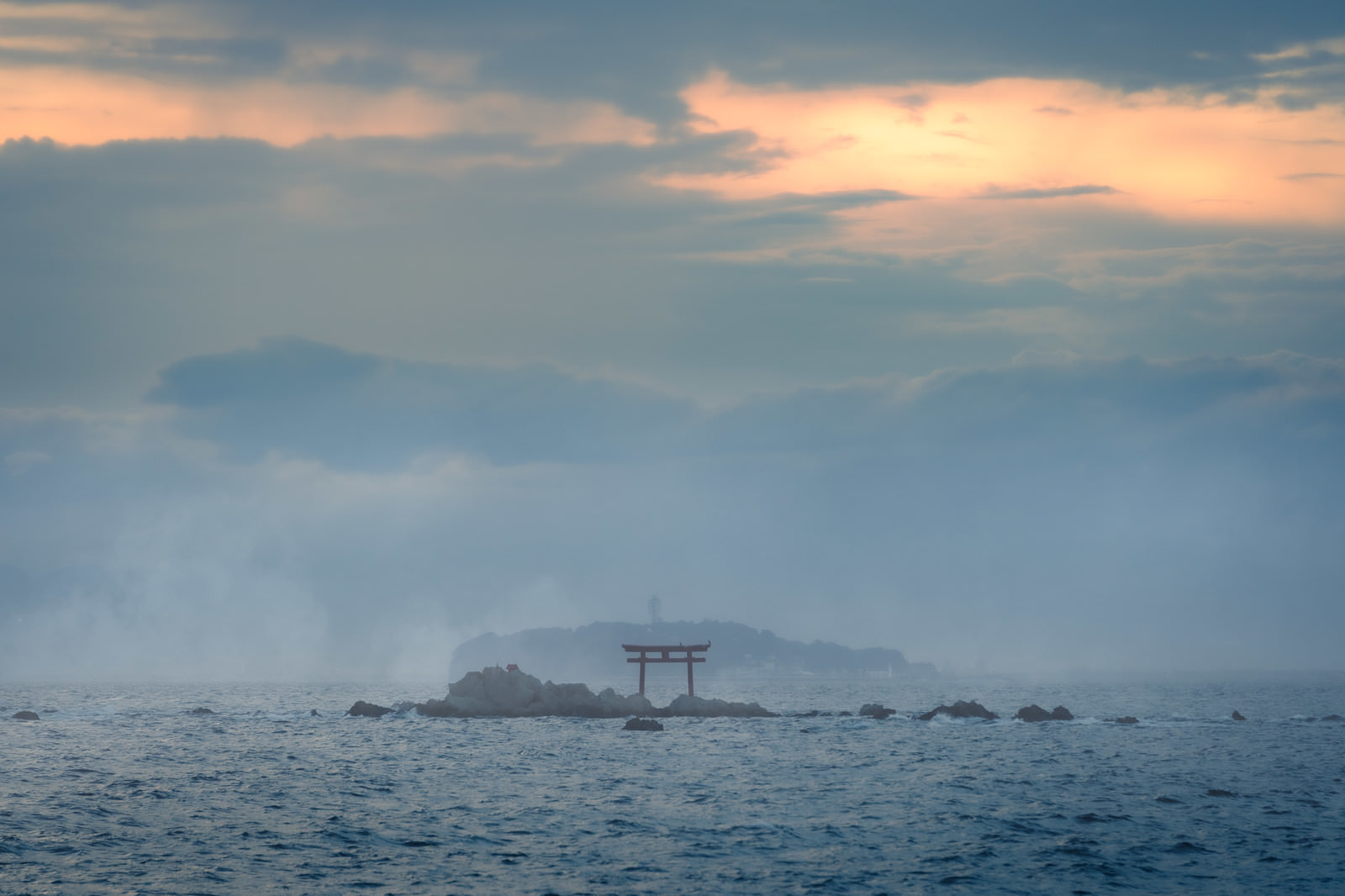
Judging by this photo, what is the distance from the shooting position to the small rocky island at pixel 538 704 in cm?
9088

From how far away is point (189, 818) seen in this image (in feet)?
116

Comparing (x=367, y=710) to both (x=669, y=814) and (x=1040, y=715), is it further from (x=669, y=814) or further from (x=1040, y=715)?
(x=669, y=814)

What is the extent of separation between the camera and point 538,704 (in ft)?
301

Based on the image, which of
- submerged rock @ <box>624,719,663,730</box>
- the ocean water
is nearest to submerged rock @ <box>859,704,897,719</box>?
the ocean water

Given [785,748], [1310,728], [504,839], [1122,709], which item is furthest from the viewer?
[1122,709]

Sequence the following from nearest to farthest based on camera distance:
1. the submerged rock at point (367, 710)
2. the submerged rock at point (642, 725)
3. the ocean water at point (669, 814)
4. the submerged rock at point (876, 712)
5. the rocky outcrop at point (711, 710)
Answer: the ocean water at point (669, 814) < the submerged rock at point (642, 725) < the submerged rock at point (876, 712) < the rocky outcrop at point (711, 710) < the submerged rock at point (367, 710)

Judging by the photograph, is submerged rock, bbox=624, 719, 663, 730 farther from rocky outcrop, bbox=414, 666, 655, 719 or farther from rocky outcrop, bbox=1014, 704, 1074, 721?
rocky outcrop, bbox=1014, 704, 1074, 721

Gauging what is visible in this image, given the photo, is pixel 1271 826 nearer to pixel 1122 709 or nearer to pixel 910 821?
pixel 910 821

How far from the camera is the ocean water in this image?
88.9 ft

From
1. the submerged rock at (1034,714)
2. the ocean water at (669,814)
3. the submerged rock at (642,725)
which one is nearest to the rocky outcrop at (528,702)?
the submerged rock at (642,725)

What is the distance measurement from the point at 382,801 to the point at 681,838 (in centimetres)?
1331

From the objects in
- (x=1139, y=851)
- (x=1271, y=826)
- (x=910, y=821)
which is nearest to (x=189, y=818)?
(x=910, y=821)

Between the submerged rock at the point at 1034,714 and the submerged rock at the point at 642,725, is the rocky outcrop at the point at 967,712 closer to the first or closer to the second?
the submerged rock at the point at 1034,714

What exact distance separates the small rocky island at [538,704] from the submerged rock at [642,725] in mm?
11192
